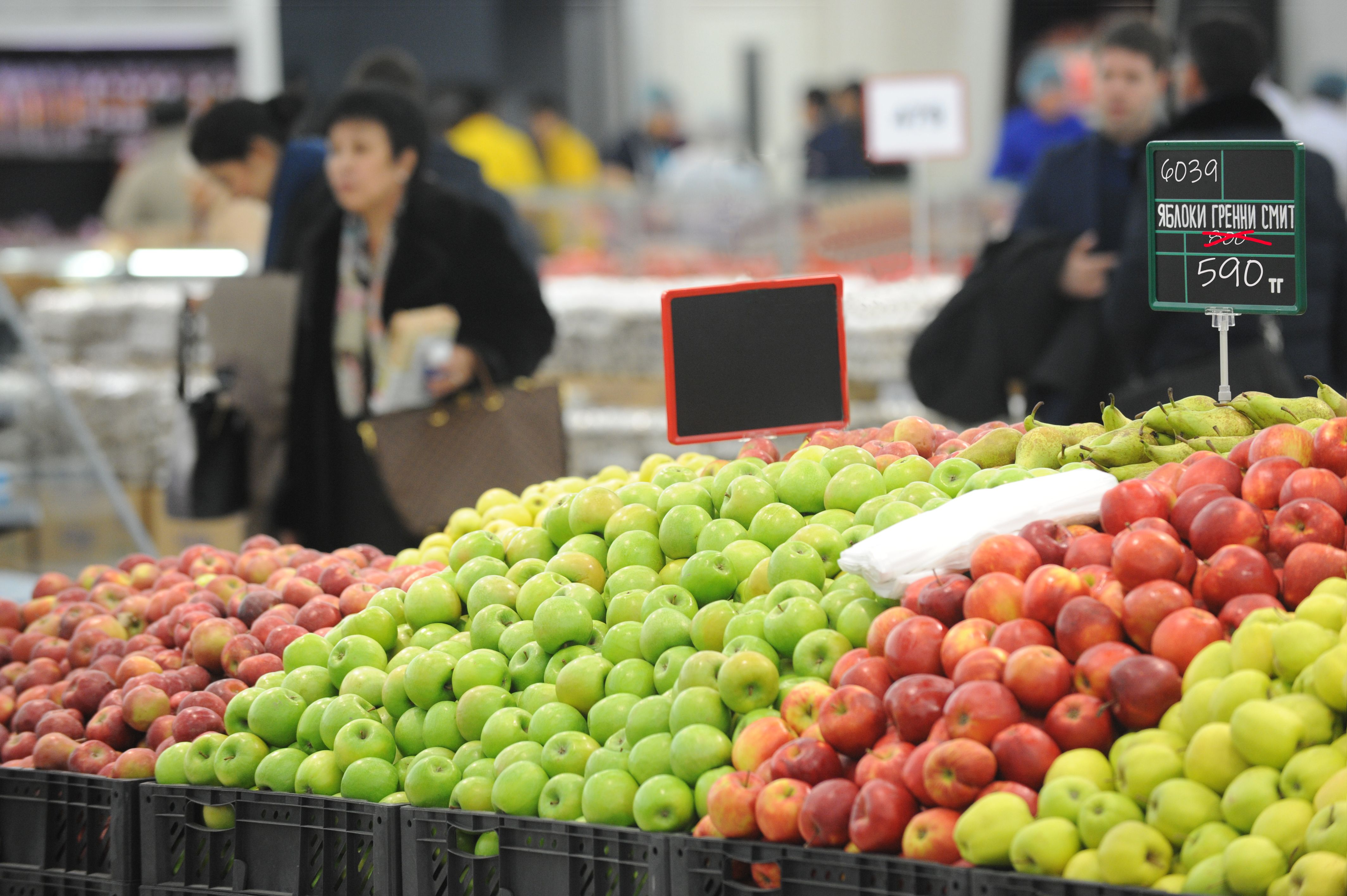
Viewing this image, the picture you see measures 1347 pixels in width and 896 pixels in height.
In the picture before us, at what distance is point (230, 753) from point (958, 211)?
6.24 metres

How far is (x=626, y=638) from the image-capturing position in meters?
2.24

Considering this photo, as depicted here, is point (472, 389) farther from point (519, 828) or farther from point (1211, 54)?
point (519, 828)

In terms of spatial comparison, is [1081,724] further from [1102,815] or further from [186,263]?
[186,263]

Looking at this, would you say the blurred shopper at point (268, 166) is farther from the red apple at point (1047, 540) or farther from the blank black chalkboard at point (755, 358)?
the red apple at point (1047, 540)

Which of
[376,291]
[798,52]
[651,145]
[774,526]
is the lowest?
[774,526]

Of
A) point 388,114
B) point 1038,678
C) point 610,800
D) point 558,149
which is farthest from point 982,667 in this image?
point 558,149

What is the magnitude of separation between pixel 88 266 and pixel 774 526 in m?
5.96

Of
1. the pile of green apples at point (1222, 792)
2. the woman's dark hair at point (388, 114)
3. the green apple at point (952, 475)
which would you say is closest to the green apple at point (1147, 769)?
the pile of green apples at point (1222, 792)

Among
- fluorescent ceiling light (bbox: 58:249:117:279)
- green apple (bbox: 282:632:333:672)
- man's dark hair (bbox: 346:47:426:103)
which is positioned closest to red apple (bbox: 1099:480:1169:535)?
green apple (bbox: 282:632:333:672)

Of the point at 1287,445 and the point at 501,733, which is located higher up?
the point at 1287,445

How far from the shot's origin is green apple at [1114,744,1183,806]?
1743 mm

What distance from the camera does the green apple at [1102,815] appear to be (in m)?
1.71

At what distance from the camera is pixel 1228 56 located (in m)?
4.44

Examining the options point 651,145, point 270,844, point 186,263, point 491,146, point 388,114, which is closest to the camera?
point 270,844
